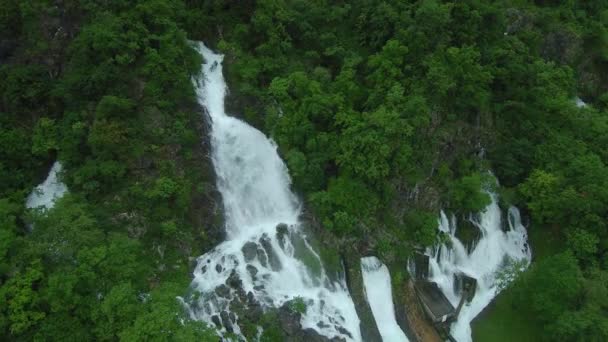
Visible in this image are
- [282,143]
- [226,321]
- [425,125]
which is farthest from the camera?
[425,125]

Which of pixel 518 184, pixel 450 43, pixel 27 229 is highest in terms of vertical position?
pixel 450 43

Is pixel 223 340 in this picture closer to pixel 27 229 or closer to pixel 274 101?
pixel 27 229

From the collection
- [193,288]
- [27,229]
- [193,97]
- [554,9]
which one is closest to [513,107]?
[554,9]

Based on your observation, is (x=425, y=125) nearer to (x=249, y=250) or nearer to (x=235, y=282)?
(x=249, y=250)

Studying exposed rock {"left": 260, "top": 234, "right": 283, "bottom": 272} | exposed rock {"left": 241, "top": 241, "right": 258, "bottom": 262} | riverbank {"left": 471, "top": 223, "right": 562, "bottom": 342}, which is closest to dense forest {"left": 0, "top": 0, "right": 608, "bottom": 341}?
riverbank {"left": 471, "top": 223, "right": 562, "bottom": 342}

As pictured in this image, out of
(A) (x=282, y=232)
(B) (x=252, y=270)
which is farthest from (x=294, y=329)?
(A) (x=282, y=232)

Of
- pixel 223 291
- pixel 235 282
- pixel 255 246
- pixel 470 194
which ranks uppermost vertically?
pixel 470 194

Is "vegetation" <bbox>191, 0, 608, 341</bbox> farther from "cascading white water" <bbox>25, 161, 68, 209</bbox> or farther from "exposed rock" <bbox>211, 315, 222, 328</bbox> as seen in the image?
"cascading white water" <bbox>25, 161, 68, 209</bbox>
